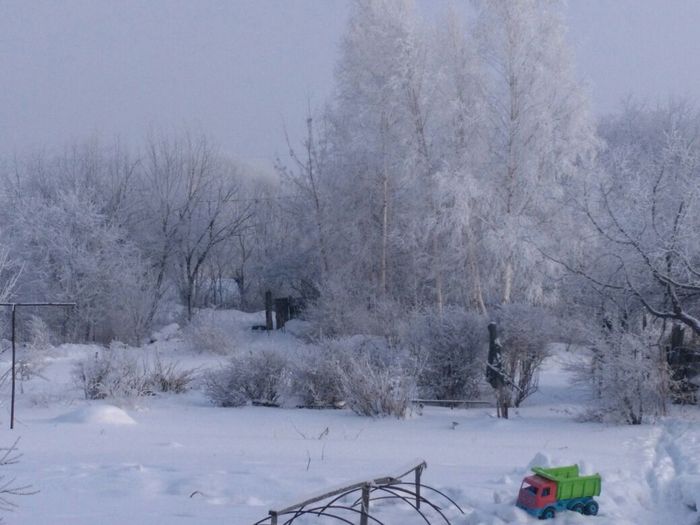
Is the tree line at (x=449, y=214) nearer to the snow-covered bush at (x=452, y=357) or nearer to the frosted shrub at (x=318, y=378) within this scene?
the snow-covered bush at (x=452, y=357)

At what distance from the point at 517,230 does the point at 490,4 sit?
6.24m

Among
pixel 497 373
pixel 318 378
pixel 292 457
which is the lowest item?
pixel 292 457

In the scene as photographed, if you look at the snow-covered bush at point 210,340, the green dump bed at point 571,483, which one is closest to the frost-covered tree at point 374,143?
the snow-covered bush at point 210,340

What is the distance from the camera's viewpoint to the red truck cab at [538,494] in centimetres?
566

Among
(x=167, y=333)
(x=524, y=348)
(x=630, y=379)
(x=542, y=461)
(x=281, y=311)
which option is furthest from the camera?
(x=281, y=311)

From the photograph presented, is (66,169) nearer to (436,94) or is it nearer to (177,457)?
(436,94)

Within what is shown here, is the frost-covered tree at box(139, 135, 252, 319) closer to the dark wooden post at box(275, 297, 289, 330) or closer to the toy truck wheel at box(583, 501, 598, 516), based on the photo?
the dark wooden post at box(275, 297, 289, 330)

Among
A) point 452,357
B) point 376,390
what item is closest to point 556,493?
point 376,390

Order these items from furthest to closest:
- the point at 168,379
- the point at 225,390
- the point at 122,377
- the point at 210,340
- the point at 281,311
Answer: the point at 281,311
the point at 210,340
the point at 168,379
the point at 225,390
the point at 122,377

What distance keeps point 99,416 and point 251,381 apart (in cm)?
316

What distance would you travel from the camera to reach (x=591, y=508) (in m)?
5.92

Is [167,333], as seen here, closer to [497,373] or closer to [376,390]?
[376,390]

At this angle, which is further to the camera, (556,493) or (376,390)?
(376,390)

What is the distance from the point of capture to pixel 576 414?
478 inches
